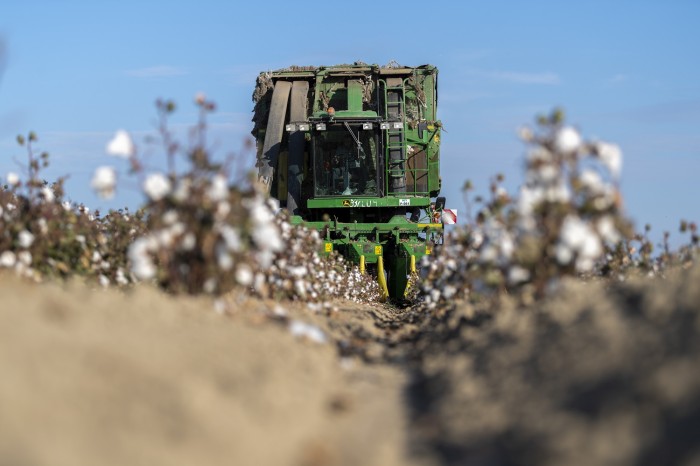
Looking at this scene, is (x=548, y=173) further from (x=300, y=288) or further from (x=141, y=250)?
(x=300, y=288)

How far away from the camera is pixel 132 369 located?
5.81 m

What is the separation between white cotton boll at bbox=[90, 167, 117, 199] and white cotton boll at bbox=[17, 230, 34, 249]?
6.21 feet

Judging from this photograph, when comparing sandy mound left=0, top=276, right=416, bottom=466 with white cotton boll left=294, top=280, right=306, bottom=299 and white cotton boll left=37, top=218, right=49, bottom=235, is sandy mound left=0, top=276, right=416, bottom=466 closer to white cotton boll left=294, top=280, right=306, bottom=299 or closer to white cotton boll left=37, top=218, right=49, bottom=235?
white cotton boll left=37, top=218, right=49, bottom=235

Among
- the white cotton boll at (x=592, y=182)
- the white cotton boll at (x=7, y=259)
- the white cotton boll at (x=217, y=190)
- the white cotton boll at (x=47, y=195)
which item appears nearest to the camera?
the white cotton boll at (x=217, y=190)

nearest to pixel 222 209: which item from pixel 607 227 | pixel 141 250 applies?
pixel 141 250

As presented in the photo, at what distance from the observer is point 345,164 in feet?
84.0

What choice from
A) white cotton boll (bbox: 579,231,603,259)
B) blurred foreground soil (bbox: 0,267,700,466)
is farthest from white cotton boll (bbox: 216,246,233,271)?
white cotton boll (bbox: 579,231,603,259)

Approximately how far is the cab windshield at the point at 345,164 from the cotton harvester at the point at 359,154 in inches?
0.9

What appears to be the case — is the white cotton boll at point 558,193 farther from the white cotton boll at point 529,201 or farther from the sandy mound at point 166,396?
the sandy mound at point 166,396

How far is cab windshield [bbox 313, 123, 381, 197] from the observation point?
82.5ft

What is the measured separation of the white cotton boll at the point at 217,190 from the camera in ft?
28.0

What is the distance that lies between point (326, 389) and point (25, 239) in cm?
467

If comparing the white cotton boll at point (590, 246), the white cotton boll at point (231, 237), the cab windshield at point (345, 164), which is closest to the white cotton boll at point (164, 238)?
the white cotton boll at point (231, 237)

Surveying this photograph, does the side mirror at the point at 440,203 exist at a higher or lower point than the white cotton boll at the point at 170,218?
lower
